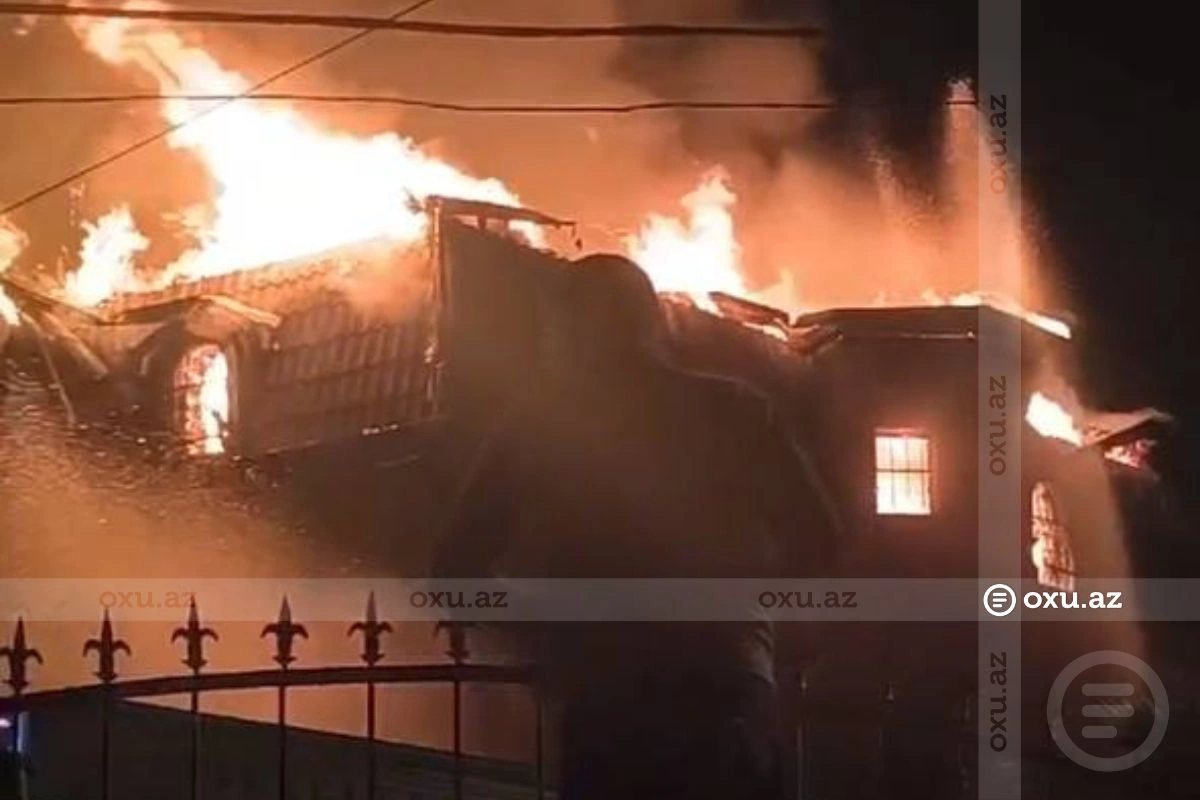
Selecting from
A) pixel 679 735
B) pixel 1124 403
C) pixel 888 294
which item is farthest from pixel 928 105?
pixel 679 735

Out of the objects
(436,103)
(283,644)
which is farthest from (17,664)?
(436,103)

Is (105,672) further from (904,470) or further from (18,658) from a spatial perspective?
(904,470)

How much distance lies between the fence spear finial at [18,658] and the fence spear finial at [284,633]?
0.27 meters

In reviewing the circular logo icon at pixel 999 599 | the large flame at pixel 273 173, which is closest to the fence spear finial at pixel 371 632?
the large flame at pixel 273 173

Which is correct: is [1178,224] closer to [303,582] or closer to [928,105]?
[928,105]

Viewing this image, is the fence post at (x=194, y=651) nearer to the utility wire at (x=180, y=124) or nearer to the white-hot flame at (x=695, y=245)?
the utility wire at (x=180, y=124)

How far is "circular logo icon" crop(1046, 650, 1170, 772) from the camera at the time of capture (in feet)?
8.97

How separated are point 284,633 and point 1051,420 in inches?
37.9

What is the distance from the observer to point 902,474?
8.87 ft

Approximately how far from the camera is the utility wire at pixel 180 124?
2.66 metres

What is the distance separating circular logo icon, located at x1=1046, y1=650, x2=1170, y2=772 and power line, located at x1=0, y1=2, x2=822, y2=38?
2.79 feet

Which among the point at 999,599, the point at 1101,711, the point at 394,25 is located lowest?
the point at 1101,711

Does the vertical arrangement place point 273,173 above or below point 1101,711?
above

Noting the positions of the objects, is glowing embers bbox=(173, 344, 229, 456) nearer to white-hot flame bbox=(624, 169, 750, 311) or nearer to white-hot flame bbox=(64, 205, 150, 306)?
white-hot flame bbox=(64, 205, 150, 306)
